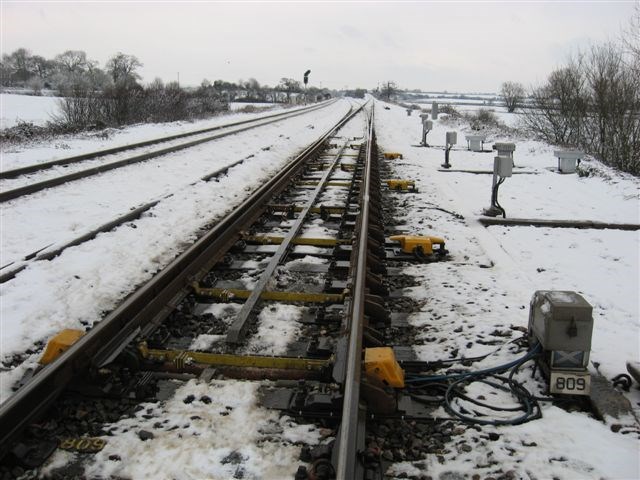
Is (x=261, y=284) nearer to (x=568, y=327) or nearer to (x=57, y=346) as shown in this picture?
(x=57, y=346)

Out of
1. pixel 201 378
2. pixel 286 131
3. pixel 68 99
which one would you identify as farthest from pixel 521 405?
pixel 68 99

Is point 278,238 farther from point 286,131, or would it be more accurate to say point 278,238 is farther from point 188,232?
point 286,131

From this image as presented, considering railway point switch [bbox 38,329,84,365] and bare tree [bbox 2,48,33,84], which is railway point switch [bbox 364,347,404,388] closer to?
railway point switch [bbox 38,329,84,365]

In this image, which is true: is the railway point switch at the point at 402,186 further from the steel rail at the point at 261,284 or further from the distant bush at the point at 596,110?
the distant bush at the point at 596,110

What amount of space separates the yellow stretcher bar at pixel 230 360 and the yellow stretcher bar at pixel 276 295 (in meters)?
1.23

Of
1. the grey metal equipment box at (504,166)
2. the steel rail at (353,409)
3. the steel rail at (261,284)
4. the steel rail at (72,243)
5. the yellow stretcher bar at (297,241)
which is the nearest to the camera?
the steel rail at (353,409)

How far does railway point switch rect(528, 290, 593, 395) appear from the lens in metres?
3.77

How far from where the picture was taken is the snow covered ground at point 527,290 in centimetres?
314

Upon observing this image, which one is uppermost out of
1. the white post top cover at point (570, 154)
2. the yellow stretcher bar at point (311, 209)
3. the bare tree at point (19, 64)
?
the bare tree at point (19, 64)

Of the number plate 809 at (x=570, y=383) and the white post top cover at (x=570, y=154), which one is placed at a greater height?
the white post top cover at (x=570, y=154)

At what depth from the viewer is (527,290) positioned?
5797mm

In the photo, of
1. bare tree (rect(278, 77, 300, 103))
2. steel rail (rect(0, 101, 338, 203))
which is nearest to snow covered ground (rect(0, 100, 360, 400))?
steel rail (rect(0, 101, 338, 203))

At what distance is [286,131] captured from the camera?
26984 mm

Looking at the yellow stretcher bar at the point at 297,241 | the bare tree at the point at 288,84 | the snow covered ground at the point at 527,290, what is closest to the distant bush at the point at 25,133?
the snow covered ground at the point at 527,290
